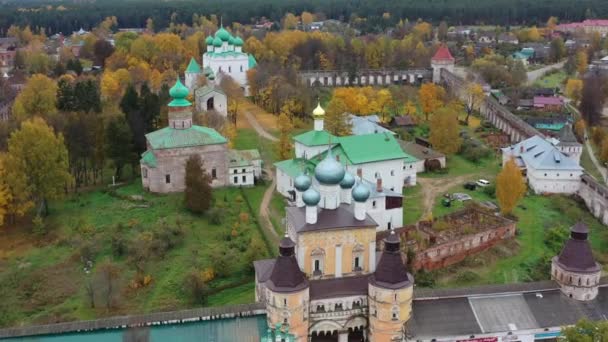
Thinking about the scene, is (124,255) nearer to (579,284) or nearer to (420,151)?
(579,284)

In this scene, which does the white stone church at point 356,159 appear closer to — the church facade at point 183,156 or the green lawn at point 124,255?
the green lawn at point 124,255

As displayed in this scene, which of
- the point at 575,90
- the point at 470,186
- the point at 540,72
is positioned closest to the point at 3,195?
the point at 470,186

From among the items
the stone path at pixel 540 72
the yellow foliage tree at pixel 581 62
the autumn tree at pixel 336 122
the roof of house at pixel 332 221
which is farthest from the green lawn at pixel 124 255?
the yellow foliage tree at pixel 581 62

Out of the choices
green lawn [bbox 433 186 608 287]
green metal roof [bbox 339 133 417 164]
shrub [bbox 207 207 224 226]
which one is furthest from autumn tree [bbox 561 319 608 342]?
shrub [bbox 207 207 224 226]

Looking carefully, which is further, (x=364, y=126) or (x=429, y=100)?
(x=429, y=100)

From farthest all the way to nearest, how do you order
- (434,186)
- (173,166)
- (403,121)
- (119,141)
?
(403,121)
(434,186)
(119,141)
(173,166)
